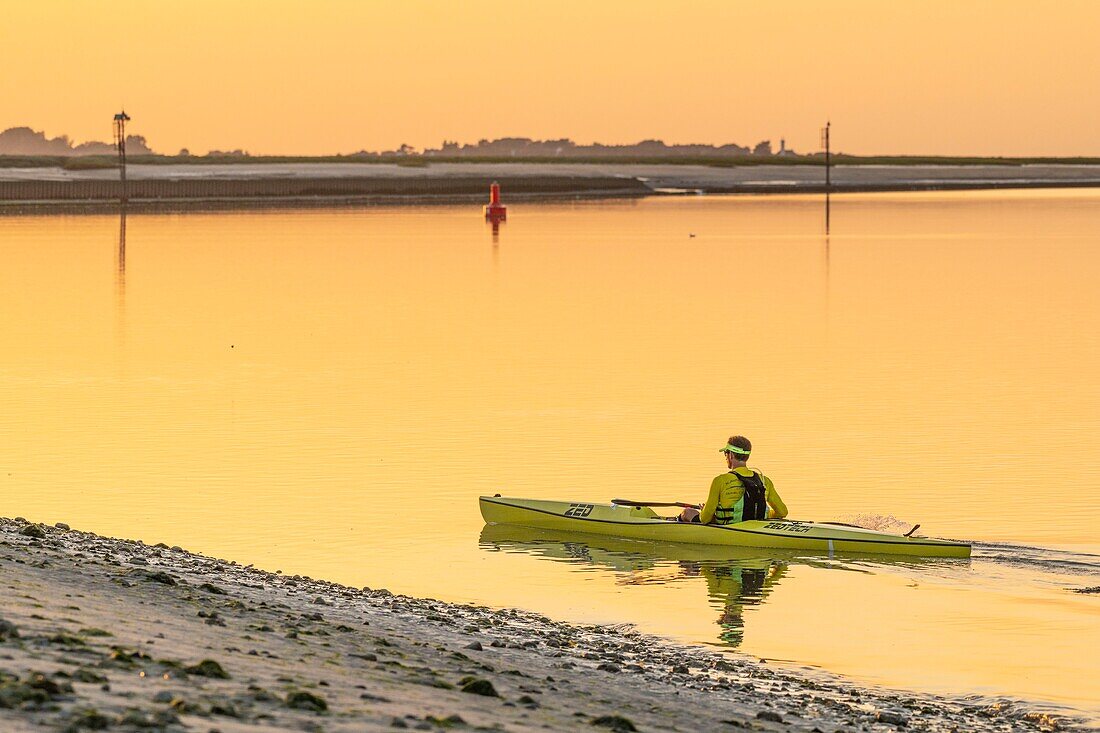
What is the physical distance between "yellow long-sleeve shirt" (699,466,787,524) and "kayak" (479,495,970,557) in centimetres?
18

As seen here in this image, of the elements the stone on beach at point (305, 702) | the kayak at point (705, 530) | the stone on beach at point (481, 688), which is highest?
the stone on beach at point (305, 702)

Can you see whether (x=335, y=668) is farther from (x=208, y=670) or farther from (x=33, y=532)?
(x=33, y=532)

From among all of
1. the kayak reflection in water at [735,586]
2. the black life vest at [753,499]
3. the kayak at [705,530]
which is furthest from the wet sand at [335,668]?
the black life vest at [753,499]

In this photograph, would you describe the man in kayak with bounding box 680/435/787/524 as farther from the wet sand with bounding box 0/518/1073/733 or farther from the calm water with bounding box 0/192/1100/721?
the wet sand with bounding box 0/518/1073/733

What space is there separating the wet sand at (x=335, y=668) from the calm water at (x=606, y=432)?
1409 mm

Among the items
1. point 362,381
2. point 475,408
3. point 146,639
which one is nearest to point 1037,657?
point 146,639

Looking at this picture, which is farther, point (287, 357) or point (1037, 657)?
point (287, 357)

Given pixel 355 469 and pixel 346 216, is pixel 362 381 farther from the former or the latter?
pixel 346 216

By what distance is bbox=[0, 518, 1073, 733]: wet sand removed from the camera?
36.8 ft

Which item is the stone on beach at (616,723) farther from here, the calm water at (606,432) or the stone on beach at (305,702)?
the calm water at (606,432)

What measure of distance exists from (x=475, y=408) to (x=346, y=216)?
107200mm

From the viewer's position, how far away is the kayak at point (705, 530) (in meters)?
21.4

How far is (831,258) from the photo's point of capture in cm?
8381

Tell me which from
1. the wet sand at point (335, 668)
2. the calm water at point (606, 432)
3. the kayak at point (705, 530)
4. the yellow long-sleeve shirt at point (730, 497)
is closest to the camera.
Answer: the wet sand at point (335, 668)
